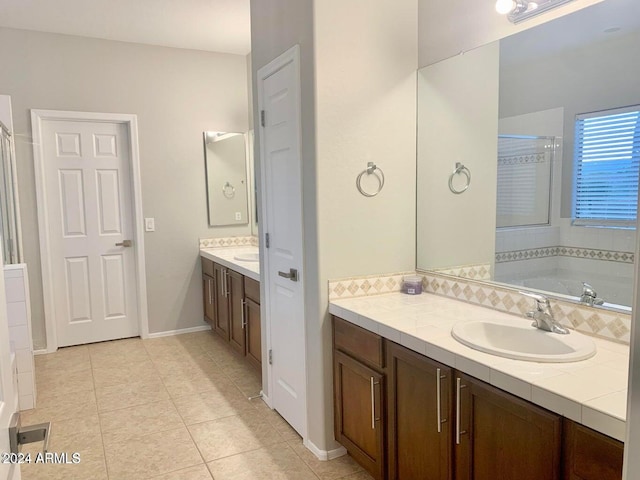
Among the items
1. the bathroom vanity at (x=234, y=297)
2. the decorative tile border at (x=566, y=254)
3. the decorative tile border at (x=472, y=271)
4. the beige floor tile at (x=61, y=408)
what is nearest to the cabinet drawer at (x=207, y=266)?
the bathroom vanity at (x=234, y=297)

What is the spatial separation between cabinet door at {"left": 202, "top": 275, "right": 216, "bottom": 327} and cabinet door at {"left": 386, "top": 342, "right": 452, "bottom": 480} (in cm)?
268

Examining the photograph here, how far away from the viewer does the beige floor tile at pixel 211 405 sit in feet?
9.46

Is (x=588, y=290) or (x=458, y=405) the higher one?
(x=588, y=290)

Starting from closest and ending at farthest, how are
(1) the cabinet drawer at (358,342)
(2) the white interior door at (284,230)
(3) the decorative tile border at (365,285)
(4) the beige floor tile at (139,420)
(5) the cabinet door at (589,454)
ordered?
(5) the cabinet door at (589,454)
(1) the cabinet drawer at (358,342)
(3) the decorative tile border at (365,285)
(2) the white interior door at (284,230)
(4) the beige floor tile at (139,420)

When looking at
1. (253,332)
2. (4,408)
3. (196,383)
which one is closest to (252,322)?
(253,332)

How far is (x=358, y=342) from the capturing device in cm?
212

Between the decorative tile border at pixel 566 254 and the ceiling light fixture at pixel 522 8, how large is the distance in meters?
0.94

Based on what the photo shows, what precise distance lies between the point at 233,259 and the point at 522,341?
2581mm

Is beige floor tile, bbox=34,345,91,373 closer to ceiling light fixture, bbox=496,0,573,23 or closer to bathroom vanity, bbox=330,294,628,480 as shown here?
bathroom vanity, bbox=330,294,628,480

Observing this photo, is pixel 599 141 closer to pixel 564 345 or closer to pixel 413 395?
pixel 564 345

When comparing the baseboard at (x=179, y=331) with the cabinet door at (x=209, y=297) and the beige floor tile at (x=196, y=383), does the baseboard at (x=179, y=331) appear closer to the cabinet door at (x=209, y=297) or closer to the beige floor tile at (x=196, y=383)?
the cabinet door at (x=209, y=297)

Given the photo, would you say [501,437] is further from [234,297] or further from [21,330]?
[21,330]

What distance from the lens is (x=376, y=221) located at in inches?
95.4

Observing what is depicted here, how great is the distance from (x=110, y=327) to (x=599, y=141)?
4206 millimetres
